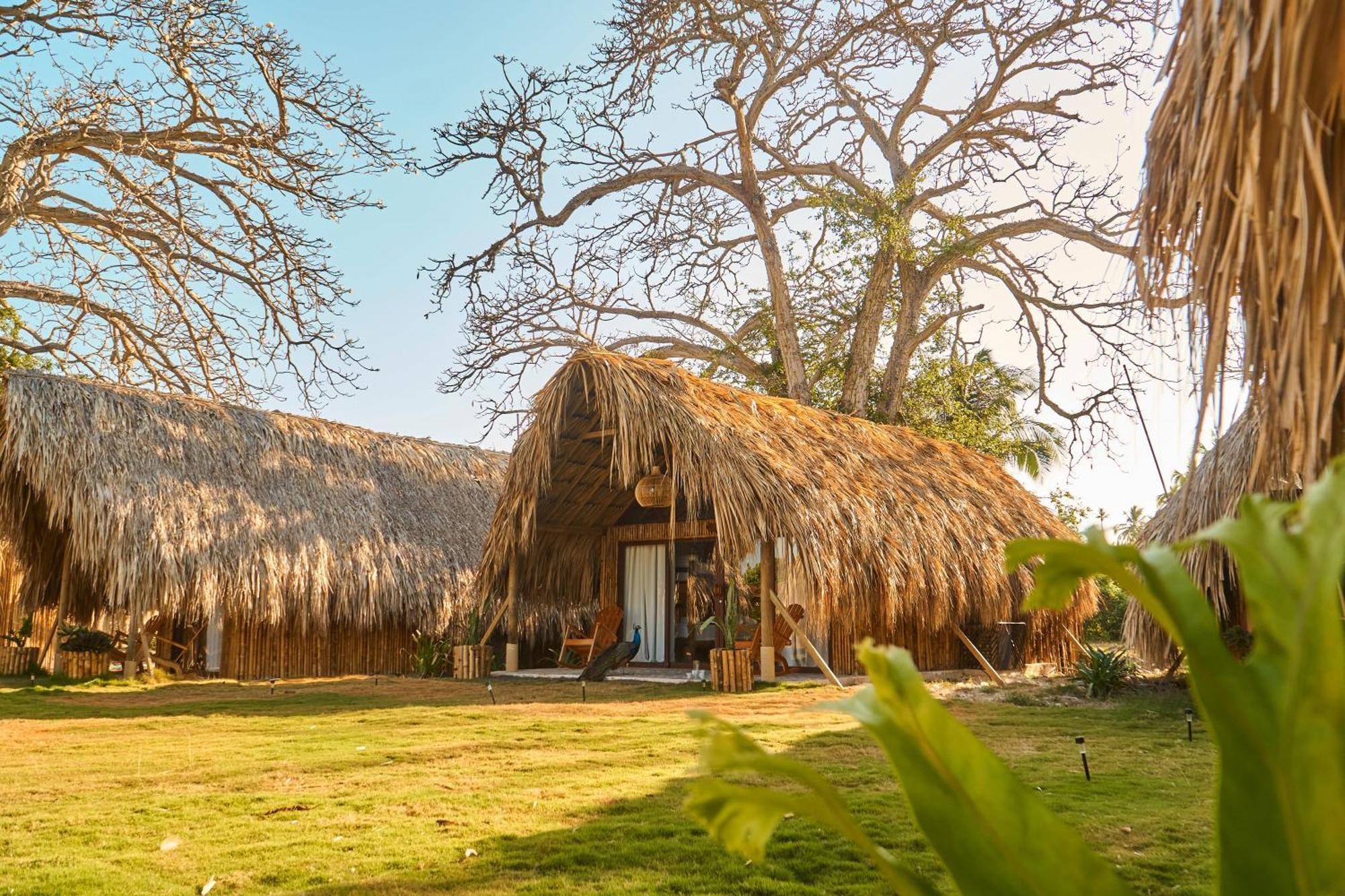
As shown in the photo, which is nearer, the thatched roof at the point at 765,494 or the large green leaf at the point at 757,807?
the large green leaf at the point at 757,807

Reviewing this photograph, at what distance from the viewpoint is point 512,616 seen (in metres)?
11.2

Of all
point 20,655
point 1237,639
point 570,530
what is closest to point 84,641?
point 20,655

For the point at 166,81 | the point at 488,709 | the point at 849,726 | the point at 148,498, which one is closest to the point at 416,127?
the point at 166,81

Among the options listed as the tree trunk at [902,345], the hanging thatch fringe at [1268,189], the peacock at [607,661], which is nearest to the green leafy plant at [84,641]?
the peacock at [607,661]

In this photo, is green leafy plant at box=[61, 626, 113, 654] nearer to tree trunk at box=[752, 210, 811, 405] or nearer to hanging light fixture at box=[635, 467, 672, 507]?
hanging light fixture at box=[635, 467, 672, 507]

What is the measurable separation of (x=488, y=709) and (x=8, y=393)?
264 inches

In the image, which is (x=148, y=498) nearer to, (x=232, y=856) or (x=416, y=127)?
(x=416, y=127)

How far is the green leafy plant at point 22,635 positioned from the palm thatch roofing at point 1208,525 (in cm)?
1196

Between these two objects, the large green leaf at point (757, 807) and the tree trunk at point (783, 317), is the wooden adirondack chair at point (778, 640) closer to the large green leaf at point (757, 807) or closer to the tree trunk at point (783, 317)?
the tree trunk at point (783, 317)

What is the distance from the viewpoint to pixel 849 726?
268 inches

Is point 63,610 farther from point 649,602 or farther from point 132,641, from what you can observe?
point 649,602

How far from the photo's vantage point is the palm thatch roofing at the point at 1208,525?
7203 millimetres

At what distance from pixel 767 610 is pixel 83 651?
285 inches

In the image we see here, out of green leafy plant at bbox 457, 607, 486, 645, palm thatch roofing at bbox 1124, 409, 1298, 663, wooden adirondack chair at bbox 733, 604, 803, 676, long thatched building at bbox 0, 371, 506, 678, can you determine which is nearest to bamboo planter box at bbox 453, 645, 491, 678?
green leafy plant at bbox 457, 607, 486, 645
